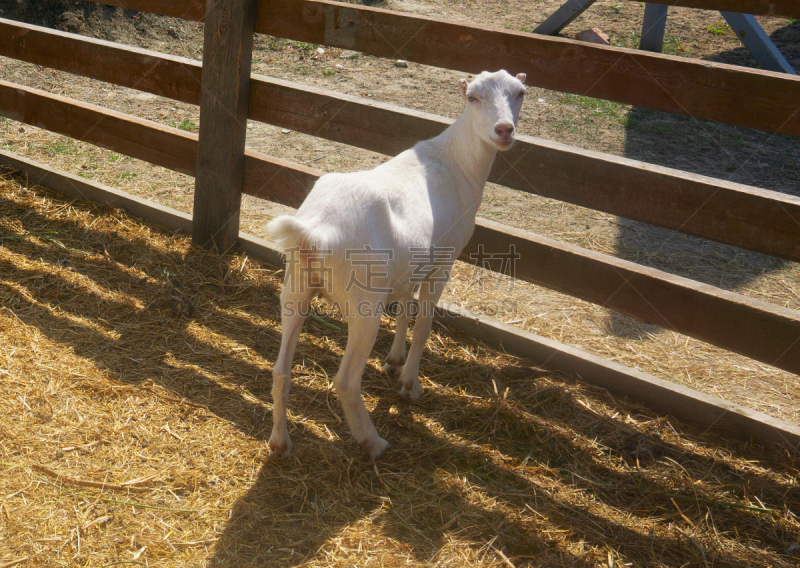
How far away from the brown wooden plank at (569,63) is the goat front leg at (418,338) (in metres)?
1.21

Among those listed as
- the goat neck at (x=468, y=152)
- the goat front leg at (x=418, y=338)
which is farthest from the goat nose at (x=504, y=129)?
the goat front leg at (x=418, y=338)

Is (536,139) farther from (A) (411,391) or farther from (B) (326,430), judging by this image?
(B) (326,430)

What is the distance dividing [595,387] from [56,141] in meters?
5.40

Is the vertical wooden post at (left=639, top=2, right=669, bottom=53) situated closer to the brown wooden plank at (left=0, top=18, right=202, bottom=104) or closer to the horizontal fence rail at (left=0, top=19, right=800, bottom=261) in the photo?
the horizontal fence rail at (left=0, top=19, right=800, bottom=261)

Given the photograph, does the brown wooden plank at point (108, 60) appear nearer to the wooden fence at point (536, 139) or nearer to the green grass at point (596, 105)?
the wooden fence at point (536, 139)

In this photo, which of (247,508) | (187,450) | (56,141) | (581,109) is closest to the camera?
(247,508)

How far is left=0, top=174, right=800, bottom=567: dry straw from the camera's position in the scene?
239cm

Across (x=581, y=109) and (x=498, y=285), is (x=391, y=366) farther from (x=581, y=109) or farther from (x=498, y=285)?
(x=581, y=109)

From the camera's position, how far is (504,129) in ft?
9.27

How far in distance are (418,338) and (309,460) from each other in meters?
0.84

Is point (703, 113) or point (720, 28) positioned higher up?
point (720, 28)

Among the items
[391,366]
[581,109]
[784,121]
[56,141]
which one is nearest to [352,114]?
[391,366]

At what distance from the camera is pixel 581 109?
720 cm

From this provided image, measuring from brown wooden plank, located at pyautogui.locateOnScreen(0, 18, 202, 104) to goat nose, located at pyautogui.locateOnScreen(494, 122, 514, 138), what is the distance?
2.18m
